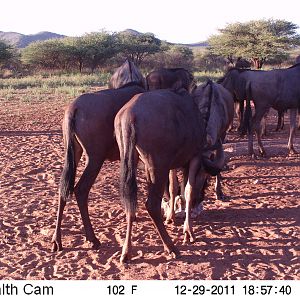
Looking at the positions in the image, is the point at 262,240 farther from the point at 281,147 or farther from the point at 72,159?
the point at 281,147

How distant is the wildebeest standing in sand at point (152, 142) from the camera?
394 centimetres

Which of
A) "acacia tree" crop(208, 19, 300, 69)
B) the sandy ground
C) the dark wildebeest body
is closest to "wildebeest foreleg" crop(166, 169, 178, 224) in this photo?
the sandy ground

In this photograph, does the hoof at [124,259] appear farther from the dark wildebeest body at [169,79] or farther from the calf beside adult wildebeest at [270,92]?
the calf beside adult wildebeest at [270,92]

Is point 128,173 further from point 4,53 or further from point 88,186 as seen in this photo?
point 4,53

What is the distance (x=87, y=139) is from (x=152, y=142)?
0.72 m

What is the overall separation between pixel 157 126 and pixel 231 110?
10.1ft

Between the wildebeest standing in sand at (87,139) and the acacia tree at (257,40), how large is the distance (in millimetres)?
29578

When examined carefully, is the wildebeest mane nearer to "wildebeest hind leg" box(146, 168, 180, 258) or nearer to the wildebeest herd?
the wildebeest herd

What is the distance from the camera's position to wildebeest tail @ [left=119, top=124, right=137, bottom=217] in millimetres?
3979

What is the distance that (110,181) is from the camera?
6742 mm

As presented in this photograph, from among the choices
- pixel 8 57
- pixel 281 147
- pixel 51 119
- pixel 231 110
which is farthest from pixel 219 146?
pixel 8 57

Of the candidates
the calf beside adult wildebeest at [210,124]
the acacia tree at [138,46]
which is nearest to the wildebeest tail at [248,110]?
the calf beside adult wildebeest at [210,124]

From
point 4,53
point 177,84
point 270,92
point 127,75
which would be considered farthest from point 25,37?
point 177,84

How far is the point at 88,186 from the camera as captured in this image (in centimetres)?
439
